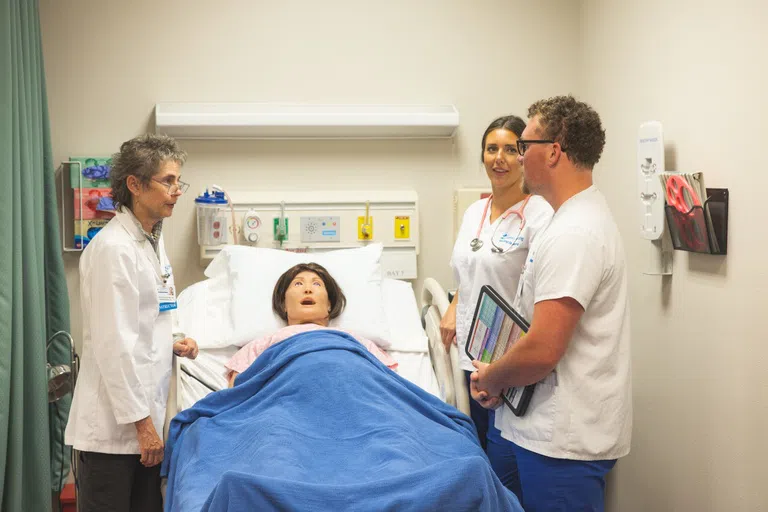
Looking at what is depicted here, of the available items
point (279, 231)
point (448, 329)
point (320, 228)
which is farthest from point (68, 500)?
point (448, 329)

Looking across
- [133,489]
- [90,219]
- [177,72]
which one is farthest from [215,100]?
[133,489]

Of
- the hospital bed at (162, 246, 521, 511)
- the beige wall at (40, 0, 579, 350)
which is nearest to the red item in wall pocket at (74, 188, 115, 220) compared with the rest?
the beige wall at (40, 0, 579, 350)

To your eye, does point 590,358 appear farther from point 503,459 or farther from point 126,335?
point 126,335

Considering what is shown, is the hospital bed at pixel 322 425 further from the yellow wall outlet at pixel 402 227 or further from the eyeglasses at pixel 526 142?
the eyeglasses at pixel 526 142

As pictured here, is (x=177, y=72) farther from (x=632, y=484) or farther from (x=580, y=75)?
(x=632, y=484)

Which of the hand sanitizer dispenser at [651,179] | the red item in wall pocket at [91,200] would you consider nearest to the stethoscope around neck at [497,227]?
the hand sanitizer dispenser at [651,179]

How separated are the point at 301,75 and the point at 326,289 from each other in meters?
1.12

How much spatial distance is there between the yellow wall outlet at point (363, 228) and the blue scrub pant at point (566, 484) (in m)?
1.74

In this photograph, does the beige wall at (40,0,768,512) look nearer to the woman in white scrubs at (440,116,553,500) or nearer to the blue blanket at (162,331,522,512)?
the woman in white scrubs at (440,116,553,500)

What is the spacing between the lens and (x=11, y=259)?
2.83 m

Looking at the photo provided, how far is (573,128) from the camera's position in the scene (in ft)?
7.24

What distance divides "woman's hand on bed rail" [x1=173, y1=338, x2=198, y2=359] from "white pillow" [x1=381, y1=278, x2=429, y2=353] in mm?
847

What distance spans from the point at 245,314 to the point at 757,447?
74.8 inches

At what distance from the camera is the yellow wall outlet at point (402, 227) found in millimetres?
3840
